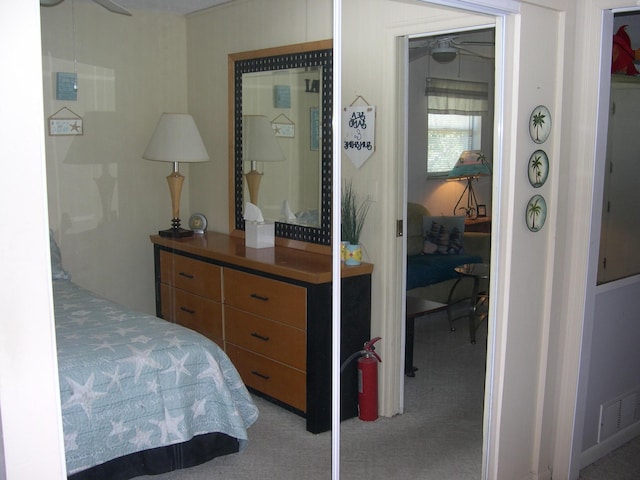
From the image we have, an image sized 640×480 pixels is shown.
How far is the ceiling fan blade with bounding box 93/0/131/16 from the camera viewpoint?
148cm

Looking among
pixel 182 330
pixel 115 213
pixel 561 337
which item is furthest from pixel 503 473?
pixel 115 213

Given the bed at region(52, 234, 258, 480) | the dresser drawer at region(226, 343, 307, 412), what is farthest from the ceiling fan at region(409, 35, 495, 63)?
the bed at region(52, 234, 258, 480)

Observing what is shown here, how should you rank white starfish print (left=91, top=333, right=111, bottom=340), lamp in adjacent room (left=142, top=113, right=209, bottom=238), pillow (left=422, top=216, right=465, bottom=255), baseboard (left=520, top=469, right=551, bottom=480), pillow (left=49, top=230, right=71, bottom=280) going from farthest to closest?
baseboard (left=520, top=469, right=551, bottom=480) → pillow (left=422, top=216, right=465, bottom=255) → lamp in adjacent room (left=142, top=113, right=209, bottom=238) → white starfish print (left=91, top=333, right=111, bottom=340) → pillow (left=49, top=230, right=71, bottom=280)

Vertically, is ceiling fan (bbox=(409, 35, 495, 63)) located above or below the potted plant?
above

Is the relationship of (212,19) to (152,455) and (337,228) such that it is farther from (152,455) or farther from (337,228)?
(152,455)

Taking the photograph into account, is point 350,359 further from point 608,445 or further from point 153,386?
point 608,445

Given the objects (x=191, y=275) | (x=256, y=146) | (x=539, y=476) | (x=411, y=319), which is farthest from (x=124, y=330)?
(x=539, y=476)

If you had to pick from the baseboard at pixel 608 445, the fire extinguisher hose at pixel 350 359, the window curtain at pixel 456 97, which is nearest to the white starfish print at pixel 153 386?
the fire extinguisher hose at pixel 350 359

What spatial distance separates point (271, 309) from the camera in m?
2.01

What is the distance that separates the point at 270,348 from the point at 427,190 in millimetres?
848

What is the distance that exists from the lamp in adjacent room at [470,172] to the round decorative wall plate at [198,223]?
1.09 metres

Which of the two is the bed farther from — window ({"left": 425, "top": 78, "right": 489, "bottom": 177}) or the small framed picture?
window ({"left": 425, "top": 78, "right": 489, "bottom": 177})

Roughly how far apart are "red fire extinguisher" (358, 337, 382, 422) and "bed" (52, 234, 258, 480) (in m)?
0.64

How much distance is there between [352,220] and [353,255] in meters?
0.12
